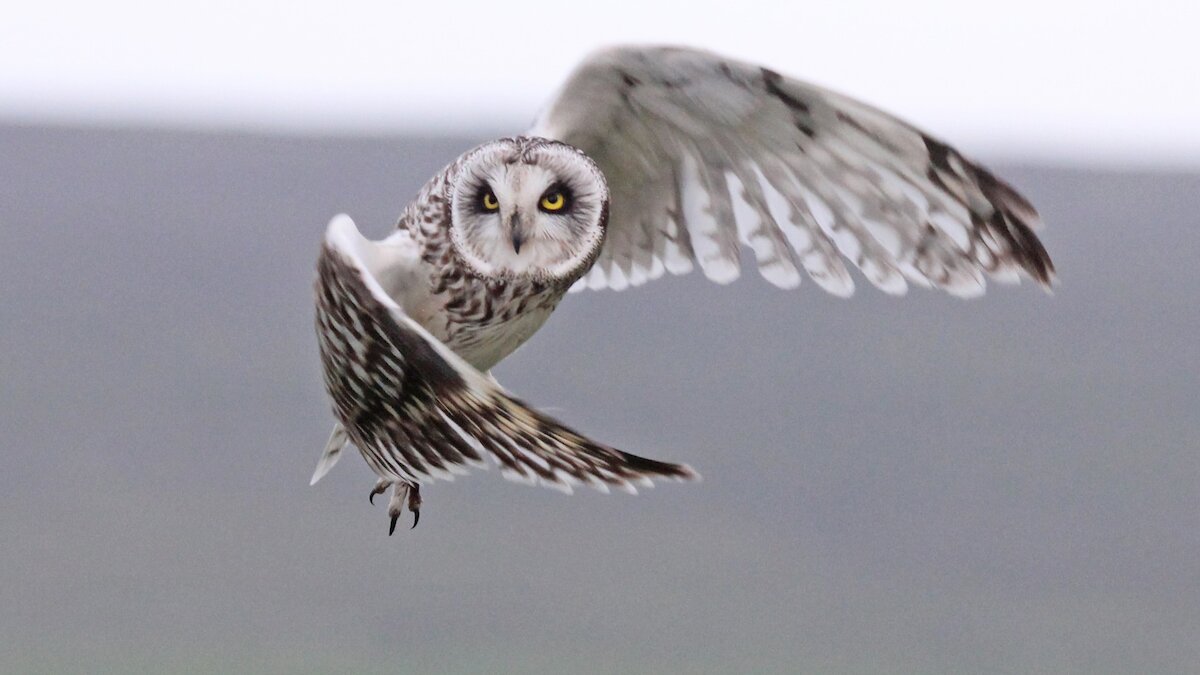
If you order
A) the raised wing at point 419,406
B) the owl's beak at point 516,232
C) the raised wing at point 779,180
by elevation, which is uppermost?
the raised wing at point 779,180

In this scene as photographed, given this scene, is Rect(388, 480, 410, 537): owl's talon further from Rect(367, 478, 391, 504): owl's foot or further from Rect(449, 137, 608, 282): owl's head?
Rect(449, 137, 608, 282): owl's head

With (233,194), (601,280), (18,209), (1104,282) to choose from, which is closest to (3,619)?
(18,209)

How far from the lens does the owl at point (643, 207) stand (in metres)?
2.05

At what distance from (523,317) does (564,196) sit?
0.21 m

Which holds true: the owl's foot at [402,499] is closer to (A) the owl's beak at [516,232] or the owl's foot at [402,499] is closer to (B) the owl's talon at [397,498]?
(B) the owl's talon at [397,498]

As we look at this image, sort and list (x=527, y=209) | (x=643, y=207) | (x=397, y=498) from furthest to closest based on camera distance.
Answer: (x=643, y=207) < (x=397, y=498) < (x=527, y=209)

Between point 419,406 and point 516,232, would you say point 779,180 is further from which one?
point 419,406

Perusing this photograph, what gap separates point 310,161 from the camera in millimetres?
11500

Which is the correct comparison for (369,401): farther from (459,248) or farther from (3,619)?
(3,619)

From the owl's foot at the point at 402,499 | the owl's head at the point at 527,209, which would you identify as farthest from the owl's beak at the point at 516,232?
the owl's foot at the point at 402,499

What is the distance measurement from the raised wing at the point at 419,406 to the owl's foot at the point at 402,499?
23 cm

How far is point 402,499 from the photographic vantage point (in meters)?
2.43

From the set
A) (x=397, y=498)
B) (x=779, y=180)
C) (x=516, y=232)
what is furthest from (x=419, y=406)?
(x=779, y=180)

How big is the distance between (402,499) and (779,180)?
0.72 meters
